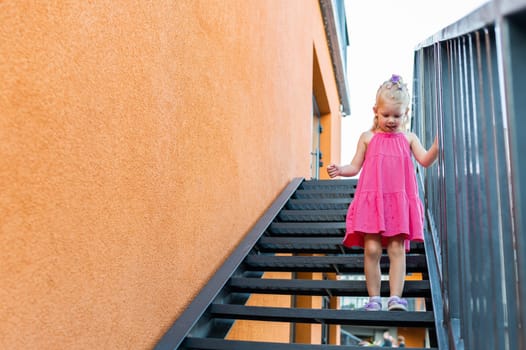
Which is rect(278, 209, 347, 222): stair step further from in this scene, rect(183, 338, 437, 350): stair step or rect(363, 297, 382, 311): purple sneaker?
rect(183, 338, 437, 350): stair step

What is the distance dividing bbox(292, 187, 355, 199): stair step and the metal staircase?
0.35 m

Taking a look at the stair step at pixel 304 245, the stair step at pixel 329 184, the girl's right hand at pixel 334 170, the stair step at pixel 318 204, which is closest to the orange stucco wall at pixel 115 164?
the stair step at pixel 304 245

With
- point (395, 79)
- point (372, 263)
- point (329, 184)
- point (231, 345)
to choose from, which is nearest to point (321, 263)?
point (372, 263)

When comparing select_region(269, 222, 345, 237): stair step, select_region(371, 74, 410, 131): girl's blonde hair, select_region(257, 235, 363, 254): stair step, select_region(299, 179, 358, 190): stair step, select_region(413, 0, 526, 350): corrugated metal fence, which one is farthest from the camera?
select_region(299, 179, 358, 190): stair step

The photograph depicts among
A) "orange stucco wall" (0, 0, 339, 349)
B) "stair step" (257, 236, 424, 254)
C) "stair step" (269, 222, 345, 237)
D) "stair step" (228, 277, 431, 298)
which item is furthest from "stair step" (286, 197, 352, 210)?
"stair step" (228, 277, 431, 298)

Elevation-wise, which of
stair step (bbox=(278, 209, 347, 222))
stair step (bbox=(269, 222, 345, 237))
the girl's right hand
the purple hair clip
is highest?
Result: the purple hair clip

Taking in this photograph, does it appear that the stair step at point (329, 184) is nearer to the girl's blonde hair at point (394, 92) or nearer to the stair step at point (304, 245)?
the stair step at point (304, 245)

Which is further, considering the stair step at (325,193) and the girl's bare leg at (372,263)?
the stair step at (325,193)

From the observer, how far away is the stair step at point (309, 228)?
3.40 m

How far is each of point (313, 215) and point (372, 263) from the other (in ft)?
4.22

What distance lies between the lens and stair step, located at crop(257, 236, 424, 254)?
318 cm

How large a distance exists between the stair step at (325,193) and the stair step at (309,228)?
92cm

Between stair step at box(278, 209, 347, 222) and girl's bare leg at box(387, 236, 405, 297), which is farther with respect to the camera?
stair step at box(278, 209, 347, 222)

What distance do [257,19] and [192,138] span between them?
1.61 metres
